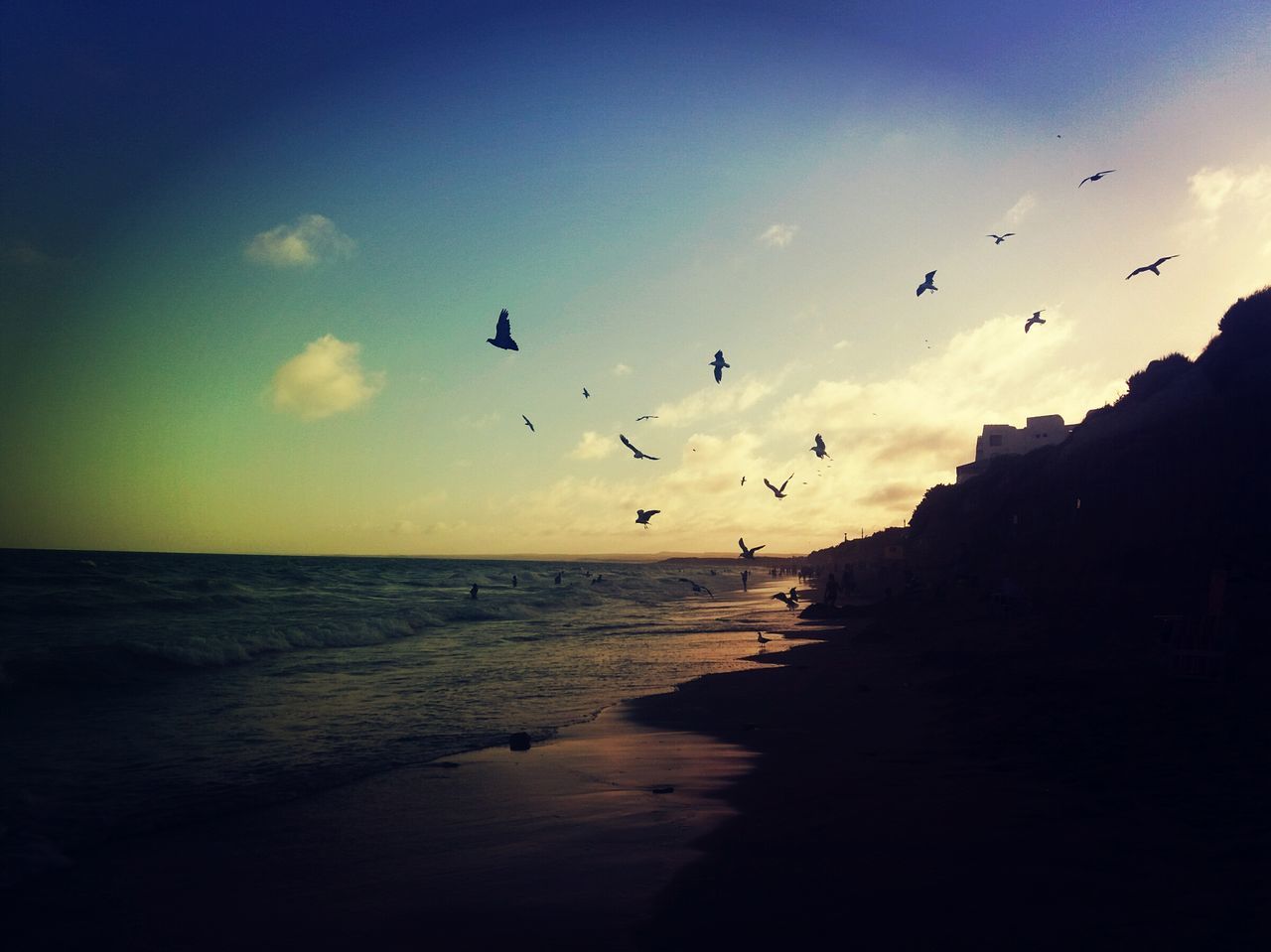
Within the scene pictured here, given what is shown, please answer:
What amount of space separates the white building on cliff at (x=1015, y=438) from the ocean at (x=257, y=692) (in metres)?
41.7

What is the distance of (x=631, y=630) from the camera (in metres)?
34.4

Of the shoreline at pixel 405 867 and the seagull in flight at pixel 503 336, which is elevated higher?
the seagull in flight at pixel 503 336

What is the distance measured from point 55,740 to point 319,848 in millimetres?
8737

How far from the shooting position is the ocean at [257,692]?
1021 centimetres

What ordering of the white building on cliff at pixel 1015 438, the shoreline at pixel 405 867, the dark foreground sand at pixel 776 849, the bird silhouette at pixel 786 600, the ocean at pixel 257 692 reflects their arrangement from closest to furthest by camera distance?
1. the dark foreground sand at pixel 776 849
2. the shoreline at pixel 405 867
3. the ocean at pixel 257 692
4. the bird silhouette at pixel 786 600
5. the white building on cliff at pixel 1015 438

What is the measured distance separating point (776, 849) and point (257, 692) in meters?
15.5

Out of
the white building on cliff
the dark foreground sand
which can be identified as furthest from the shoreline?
the white building on cliff

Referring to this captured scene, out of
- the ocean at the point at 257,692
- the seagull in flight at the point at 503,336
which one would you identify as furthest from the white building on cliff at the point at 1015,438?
the seagull in flight at the point at 503,336

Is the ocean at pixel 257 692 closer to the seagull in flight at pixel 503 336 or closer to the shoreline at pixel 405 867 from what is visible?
the shoreline at pixel 405 867

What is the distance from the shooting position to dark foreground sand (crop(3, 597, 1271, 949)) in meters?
5.82

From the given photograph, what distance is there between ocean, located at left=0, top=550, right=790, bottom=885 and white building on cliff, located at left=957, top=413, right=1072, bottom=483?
137ft

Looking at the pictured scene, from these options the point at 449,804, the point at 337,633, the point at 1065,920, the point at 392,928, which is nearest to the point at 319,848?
the point at 449,804

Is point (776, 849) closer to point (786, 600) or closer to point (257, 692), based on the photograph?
point (257, 692)

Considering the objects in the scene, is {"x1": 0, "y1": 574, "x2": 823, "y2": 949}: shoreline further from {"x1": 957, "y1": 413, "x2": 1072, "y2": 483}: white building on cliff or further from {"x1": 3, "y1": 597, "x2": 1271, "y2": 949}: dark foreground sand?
{"x1": 957, "y1": 413, "x2": 1072, "y2": 483}: white building on cliff
